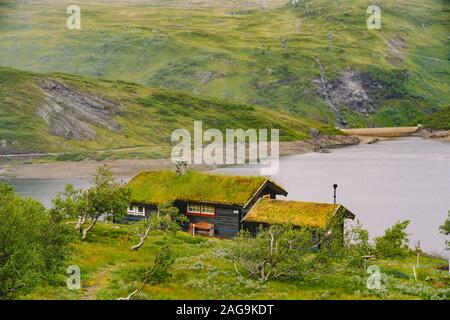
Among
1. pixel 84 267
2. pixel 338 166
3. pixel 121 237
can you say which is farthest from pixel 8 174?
pixel 84 267

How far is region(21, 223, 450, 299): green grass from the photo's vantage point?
102 ft

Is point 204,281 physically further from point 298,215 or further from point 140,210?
point 140,210

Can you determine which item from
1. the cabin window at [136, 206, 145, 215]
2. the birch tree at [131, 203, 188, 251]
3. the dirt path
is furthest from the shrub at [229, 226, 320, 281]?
the cabin window at [136, 206, 145, 215]

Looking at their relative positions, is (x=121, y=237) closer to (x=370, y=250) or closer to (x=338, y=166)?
(x=370, y=250)

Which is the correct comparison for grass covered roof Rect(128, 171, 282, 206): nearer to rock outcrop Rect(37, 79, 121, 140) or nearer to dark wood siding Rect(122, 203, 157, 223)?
dark wood siding Rect(122, 203, 157, 223)

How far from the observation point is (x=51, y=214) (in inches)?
1334

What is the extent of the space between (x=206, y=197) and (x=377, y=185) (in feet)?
197

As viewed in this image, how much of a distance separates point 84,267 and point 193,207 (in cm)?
2091

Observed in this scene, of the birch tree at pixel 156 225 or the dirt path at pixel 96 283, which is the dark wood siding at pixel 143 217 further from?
the dirt path at pixel 96 283

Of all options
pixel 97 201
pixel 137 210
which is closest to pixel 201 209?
pixel 137 210

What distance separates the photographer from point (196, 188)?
184 feet

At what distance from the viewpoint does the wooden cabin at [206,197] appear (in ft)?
175

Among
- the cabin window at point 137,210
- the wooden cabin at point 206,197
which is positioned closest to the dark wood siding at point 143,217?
the wooden cabin at point 206,197
